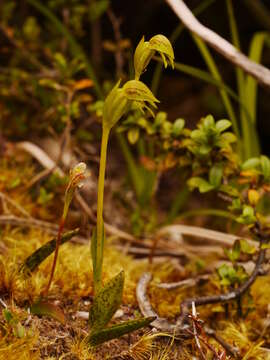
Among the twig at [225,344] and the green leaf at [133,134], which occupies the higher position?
the green leaf at [133,134]

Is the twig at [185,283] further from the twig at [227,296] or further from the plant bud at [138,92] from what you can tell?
the plant bud at [138,92]

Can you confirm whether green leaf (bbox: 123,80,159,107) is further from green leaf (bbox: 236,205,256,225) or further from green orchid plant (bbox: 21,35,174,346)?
green leaf (bbox: 236,205,256,225)

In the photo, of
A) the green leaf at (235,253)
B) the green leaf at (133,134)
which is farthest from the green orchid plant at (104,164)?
the green leaf at (133,134)

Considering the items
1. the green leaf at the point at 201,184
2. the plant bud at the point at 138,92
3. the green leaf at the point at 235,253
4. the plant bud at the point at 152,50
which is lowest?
the green leaf at the point at 235,253

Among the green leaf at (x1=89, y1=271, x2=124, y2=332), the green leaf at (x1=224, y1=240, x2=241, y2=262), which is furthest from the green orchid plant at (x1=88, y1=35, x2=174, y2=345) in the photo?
the green leaf at (x1=224, y1=240, x2=241, y2=262)

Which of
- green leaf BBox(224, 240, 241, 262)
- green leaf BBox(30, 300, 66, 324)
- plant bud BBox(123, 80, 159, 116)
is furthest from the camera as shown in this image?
green leaf BBox(224, 240, 241, 262)

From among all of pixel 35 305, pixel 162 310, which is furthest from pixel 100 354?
pixel 162 310

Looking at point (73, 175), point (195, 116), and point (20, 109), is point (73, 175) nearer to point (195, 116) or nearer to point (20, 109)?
point (20, 109)
